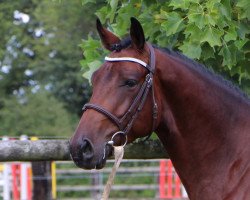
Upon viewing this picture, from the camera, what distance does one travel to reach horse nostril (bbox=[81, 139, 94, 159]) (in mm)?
3751

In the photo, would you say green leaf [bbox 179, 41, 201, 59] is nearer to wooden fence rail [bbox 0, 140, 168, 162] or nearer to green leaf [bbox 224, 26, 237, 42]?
green leaf [bbox 224, 26, 237, 42]

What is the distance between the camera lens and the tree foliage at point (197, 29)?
4.48 metres

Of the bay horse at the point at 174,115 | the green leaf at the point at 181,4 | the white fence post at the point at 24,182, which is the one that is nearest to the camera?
the bay horse at the point at 174,115

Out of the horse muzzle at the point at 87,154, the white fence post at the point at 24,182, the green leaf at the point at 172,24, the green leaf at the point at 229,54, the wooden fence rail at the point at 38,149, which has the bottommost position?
the white fence post at the point at 24,182

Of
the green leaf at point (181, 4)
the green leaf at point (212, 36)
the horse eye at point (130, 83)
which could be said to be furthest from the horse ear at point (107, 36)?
the green leaf at point (212, 36)

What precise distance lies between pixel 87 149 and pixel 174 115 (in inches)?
24.6

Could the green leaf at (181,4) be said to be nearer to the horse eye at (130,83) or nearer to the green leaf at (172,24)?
the green leaf at (172,24)

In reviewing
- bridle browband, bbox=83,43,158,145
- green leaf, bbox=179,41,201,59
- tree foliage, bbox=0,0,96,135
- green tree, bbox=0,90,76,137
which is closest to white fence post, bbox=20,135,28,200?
green leaf, bbox=179,41,201,59

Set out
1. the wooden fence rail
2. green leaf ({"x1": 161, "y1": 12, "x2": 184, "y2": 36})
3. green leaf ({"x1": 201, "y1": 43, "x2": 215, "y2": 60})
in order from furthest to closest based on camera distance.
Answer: the wooden fence rail
green leaf ({"x1": 201, "y1": 43, "x2": 215, "y2": 60})
green leaf ({"x1": 161, "y1": 12, "x2": 184, "y2": 36})

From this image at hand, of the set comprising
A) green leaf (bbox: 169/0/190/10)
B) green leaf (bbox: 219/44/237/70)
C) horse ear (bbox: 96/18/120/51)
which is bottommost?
green leaf (bbox: 219/44/237/70)

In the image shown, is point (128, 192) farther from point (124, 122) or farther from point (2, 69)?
point (124, 122)

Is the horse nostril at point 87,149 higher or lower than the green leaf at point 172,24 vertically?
lower

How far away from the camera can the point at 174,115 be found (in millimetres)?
4078

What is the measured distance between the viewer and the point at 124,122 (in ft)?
12.7
